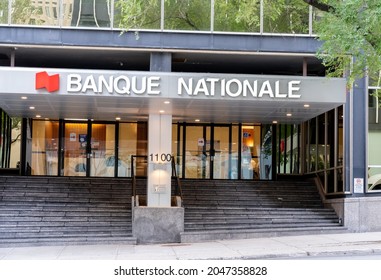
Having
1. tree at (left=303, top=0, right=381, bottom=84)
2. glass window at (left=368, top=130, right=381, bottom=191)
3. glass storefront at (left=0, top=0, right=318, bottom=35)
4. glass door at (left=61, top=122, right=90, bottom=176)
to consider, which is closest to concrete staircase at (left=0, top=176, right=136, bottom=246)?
glass door at (left=61, top=122, right=90, bottom=176)

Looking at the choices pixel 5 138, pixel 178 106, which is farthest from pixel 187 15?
pixel 5 138

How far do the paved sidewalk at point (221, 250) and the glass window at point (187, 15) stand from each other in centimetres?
694

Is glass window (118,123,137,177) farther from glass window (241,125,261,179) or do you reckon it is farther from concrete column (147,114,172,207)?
concrete column (147,114,172,207)

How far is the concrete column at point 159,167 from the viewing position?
1972cm

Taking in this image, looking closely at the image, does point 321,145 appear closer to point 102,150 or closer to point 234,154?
point 234,154

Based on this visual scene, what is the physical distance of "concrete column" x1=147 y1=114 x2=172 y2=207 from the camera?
19719 millimetres

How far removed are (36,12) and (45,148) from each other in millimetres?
7853

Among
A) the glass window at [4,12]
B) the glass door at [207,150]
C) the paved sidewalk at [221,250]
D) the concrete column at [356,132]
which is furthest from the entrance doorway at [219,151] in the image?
the glass window at [4,12]

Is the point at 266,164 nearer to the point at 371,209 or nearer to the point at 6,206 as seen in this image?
the point at 371,209

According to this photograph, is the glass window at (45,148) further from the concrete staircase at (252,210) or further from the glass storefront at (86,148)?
the concrete staircase at (252,210)

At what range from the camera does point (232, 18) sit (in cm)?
2016

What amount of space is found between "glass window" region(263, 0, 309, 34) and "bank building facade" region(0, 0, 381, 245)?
0.03 metres

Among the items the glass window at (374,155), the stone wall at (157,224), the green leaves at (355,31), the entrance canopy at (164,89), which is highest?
the green leaves at (355,31)

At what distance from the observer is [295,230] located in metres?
20.3
